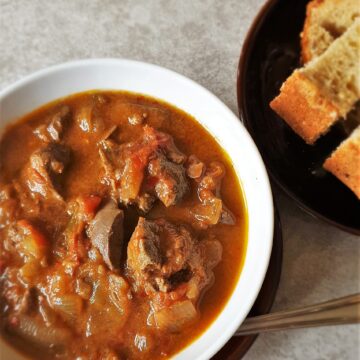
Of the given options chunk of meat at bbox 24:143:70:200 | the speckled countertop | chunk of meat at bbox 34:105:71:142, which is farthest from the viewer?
the speckled countertop

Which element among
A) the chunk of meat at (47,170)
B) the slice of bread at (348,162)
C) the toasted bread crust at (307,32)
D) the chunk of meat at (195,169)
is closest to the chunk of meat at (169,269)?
the chunk of meat at (195,169)

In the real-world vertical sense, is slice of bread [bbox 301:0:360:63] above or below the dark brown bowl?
above

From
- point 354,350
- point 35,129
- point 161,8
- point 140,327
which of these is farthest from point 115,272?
point 161,8

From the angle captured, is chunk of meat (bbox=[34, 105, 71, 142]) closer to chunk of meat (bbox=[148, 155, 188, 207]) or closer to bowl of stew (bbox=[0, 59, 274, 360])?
bowl of stew (bbox=[0, 59, 274, 360])

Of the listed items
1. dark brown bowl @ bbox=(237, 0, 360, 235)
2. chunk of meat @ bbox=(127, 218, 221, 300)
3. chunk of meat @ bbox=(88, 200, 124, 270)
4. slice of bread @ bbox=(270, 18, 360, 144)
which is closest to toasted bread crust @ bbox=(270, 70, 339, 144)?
slice of bread @ bbox=(270, 18, 360, 144)

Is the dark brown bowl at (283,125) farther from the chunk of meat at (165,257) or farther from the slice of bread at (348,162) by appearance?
the chunk of meat at (165,257)

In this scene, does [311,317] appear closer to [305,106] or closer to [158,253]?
[158,253]

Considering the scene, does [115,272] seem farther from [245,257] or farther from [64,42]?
[64,42]
